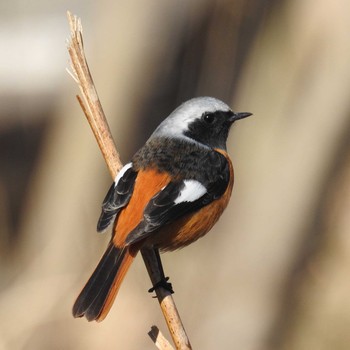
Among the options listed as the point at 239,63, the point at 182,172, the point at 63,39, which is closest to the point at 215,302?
the point at 239,63

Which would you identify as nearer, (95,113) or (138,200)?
(95,113)

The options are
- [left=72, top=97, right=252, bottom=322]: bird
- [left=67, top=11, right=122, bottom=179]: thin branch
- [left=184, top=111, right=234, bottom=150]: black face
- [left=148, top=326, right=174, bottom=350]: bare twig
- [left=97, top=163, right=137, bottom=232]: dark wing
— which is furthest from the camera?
[left=184, top=111, right=234, bottom=150]: black face

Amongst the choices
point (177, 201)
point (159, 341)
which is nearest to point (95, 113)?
point (177, 201)

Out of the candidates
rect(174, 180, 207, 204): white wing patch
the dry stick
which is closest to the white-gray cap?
rect(174, 180, 207, 204): white wing patch

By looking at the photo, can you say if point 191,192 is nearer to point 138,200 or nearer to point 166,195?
point 166,195

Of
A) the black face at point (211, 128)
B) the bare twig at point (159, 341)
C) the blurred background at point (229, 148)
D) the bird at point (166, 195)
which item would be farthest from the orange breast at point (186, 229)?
the blurred background at point (229, 148)

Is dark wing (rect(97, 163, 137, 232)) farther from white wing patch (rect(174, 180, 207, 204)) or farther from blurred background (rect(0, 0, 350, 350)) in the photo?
blurred background (rect(0, 0, 350, 350))

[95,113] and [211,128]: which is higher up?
[95,113]
